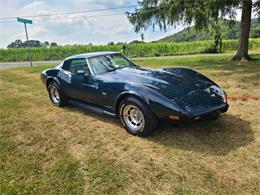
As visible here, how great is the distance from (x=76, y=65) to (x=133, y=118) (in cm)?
201

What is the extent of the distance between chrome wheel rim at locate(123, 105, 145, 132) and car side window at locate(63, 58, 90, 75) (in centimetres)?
126

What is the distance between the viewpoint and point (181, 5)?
14391 millimetres

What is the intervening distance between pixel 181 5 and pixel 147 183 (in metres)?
12.9

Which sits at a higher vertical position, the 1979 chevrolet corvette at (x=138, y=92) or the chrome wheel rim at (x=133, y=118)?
the 1979 chevrolet corvette at (x=138, y=92)

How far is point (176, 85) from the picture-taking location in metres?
4.34

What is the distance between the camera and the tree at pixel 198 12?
44.3 ft

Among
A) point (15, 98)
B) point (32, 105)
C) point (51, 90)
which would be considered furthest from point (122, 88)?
point (15, 98)

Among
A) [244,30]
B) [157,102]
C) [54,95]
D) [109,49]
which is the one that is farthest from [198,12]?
[109,49]

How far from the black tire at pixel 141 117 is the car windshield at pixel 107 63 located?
1.04 m

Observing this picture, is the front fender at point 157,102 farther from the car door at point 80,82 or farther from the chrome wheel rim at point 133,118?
the car door at point 80,82

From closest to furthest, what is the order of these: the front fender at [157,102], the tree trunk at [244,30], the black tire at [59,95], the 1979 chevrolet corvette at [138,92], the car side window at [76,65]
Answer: the front fender at [157,102] → the 1979 chevrolet corvette at [138,92] → the car side window at [76,65] → the black tire at [59,95] → the tree trunk at [244,30]

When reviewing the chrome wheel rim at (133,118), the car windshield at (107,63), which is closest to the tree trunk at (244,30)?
the car windshield at (107,63)

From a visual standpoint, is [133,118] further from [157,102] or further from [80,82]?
[80,82]

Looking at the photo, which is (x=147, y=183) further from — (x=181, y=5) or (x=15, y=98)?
(x=181, y=5)
